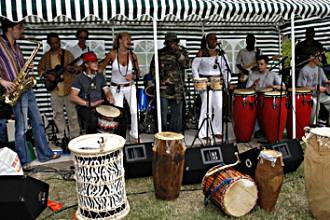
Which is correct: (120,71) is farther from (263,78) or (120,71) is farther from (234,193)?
(234,193)

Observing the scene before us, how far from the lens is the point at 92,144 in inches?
135

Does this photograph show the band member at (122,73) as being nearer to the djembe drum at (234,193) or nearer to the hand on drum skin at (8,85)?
the hand on drum skin at (8,85)

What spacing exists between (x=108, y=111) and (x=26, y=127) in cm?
107

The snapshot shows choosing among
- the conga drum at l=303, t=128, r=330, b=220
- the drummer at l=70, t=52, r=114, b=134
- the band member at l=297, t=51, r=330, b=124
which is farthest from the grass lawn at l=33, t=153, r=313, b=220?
the band member at l=297, t=51, r=330, b=124

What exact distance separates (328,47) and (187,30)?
3514 mm

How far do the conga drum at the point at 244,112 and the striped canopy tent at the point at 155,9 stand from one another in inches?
26.3

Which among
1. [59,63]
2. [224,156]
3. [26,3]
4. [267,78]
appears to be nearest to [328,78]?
[267,78]

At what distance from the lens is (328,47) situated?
857cm

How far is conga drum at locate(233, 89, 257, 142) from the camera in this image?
553 cm

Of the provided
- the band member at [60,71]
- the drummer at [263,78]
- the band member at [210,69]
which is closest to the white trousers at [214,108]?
the band member at [210,69]

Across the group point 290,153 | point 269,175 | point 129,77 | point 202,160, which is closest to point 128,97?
point 129,77

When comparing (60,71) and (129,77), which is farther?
(60,71)

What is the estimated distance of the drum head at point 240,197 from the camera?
10.8ft

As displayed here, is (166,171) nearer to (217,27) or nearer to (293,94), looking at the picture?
(293,94)
